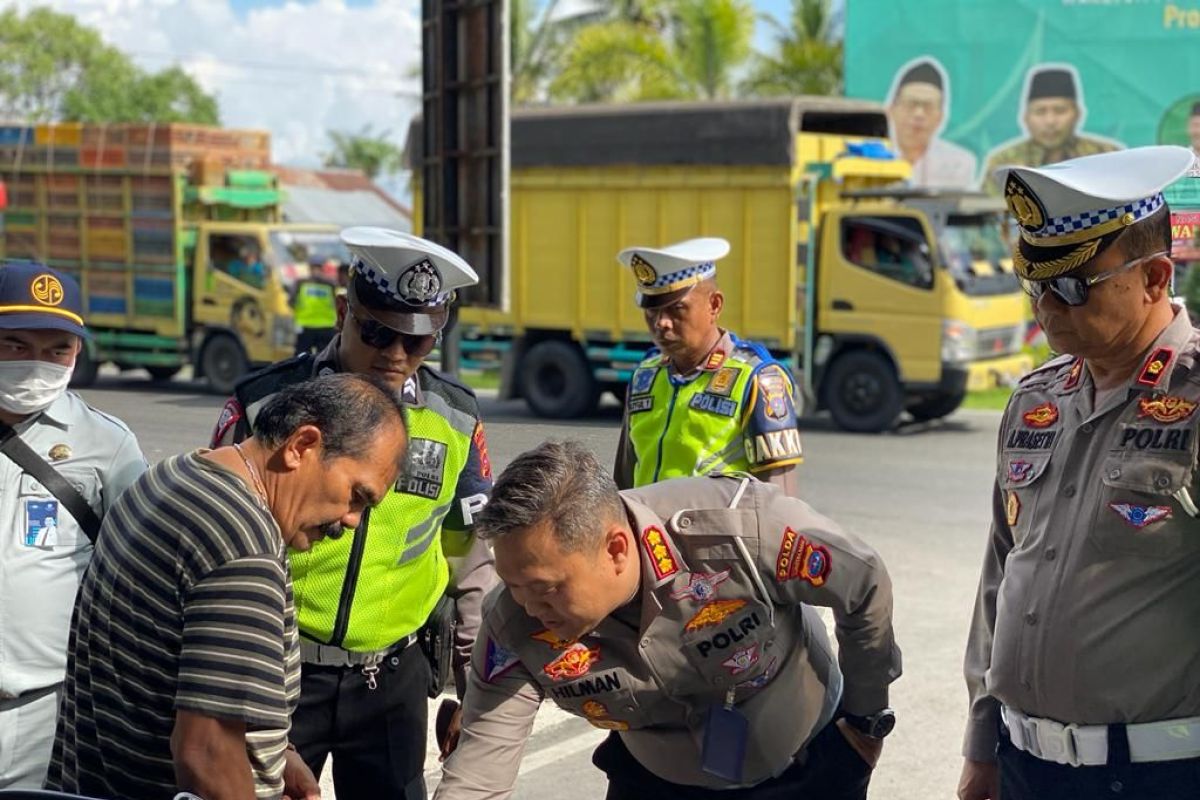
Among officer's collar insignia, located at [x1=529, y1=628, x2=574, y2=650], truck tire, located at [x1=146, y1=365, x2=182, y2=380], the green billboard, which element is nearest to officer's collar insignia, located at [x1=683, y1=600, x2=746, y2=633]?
officer's collar insignia, located at [x1=529, y1=628, x2=574, y2=650]

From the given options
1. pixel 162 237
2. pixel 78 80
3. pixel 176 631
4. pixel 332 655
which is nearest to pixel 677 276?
pixel 332 655

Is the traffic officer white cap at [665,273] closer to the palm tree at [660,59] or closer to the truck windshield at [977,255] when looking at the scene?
the truck windshield at [977,255]

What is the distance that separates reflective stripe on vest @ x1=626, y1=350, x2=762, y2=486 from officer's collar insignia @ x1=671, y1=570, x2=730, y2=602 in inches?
84.3

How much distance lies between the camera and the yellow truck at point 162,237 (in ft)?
57.2

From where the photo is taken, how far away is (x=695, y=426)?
5.12m

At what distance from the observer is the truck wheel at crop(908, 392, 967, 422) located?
15766 mm

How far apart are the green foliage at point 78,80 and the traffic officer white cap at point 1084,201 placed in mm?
44905

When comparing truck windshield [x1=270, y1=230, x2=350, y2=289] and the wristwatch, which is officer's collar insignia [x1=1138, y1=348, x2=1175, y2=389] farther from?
truck windshield [x1=270, y1=230, x2=350, y2=289]

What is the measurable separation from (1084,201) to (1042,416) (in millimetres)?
471

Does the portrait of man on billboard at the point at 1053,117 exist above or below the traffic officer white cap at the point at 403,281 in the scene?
above

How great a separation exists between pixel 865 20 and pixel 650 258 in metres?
21.0

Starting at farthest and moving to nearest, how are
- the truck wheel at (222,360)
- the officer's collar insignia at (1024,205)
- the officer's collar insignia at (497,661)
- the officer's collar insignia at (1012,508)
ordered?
the truck wheel at (222,360), the officer's collar insignia at (1012,508), the officer's collar insignia at (497,661), the officer's collar insignia at (1024,205)

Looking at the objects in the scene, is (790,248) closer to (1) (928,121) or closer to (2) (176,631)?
(1) (928,121)

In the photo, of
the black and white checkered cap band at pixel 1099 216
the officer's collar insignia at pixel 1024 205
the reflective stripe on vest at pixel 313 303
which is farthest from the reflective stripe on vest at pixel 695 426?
the reflective stripe on vest at pixel 313 303
